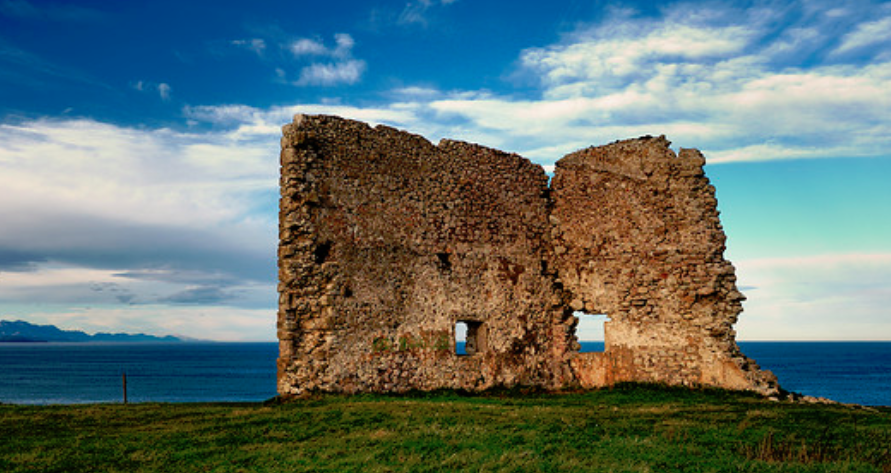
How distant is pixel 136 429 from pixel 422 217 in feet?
22.3

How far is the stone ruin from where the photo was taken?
13.2m

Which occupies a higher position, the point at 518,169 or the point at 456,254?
the point at 518,169

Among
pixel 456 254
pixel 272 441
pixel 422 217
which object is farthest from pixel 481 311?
pixel 272 441

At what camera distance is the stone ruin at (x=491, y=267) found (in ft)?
43.3

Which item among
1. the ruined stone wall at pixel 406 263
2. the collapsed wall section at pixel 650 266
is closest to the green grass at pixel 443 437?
the ruined stone wall at pixel 406 263

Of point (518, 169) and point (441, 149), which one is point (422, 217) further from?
point (518, 169)

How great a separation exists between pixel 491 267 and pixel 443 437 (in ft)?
23.9

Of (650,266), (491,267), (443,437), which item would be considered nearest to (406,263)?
(491,267)

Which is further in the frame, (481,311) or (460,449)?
(481,311)

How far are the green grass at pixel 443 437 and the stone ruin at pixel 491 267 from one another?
158 centimetres

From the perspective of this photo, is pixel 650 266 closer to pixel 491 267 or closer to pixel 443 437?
pixel 491 267

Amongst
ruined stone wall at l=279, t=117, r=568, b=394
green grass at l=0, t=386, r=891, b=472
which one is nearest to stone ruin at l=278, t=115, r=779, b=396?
ruined stone wall at l=279, t=117, r=568, b=394

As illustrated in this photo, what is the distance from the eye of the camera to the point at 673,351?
600 inches

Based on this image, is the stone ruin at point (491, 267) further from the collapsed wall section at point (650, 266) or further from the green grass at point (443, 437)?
the green grass at point (443, 437)
